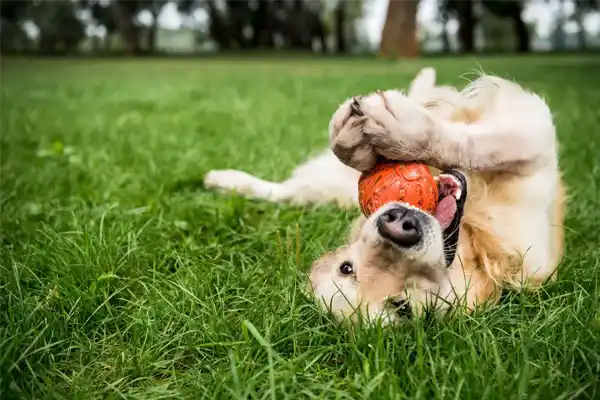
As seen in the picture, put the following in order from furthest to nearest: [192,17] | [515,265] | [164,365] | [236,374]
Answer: [192,17] < [515,265] < [164,365] < [236,374]

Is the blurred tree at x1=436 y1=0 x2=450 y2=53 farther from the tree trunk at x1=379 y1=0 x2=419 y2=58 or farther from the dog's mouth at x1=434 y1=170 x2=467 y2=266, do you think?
the dog's mouth at x1=434 y1=170 x2=467 y2=266

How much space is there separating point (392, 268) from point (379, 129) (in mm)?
460

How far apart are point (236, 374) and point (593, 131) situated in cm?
499

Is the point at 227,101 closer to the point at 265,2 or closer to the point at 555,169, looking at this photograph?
the point at 555,169

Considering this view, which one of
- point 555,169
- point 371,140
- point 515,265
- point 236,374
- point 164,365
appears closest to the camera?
point 236,374

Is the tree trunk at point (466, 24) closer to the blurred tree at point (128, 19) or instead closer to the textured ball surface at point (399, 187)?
the blurred tree at point (128, 19)

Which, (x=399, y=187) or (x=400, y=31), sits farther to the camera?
(x=400, y=31)

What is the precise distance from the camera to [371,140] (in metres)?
2.22

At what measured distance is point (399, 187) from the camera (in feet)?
7.10

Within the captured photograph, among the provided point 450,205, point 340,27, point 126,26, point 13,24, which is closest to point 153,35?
point 126,26

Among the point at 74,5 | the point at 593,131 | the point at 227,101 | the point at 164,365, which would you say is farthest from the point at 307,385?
the point at 74,5

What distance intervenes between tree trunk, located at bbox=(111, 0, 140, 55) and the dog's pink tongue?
2991 cm

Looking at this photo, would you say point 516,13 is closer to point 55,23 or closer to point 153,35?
point 153,35

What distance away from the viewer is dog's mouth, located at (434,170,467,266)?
7.34 feet
